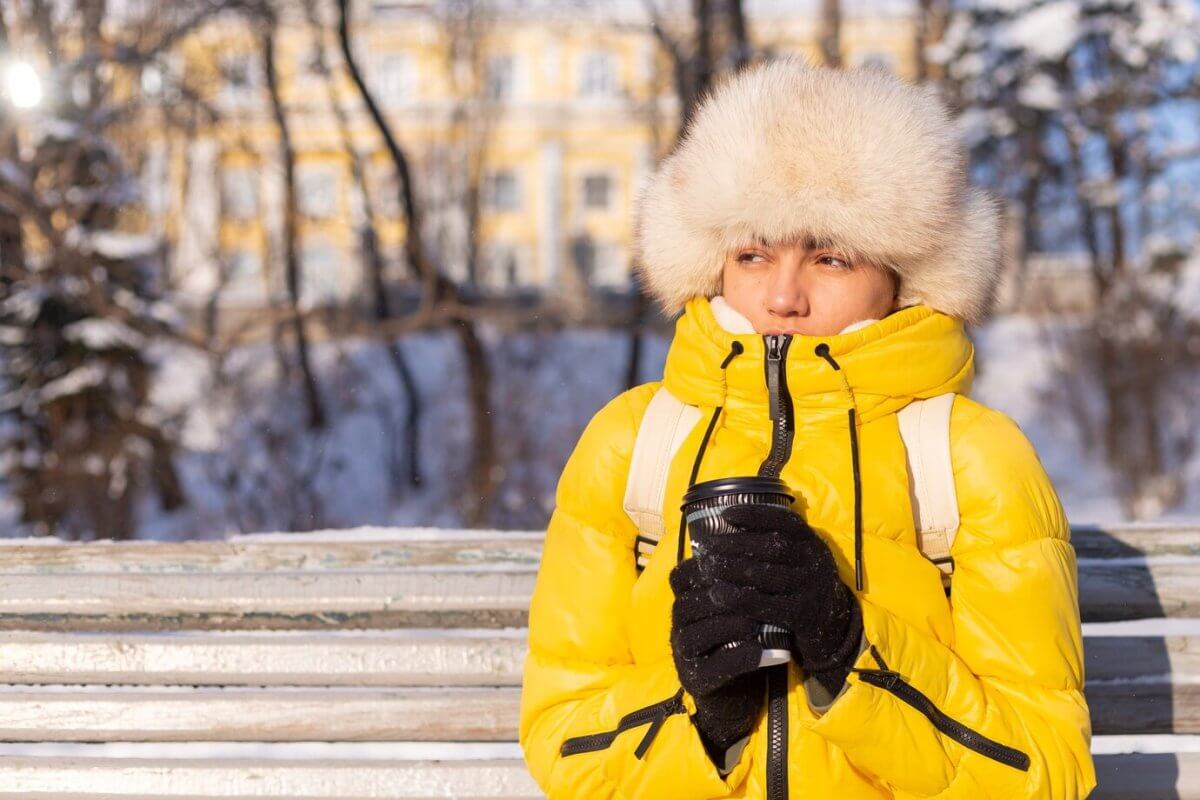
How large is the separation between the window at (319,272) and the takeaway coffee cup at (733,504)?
19.5 meters

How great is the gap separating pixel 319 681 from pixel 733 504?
4.02 feet

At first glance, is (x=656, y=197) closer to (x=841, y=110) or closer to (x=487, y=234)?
(x=841, y=110)

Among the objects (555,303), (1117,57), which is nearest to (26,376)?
(555,303)

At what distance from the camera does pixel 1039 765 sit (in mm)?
1916

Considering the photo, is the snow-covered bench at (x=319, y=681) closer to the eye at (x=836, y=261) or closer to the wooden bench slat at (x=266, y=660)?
the wooden bench slat at (x=266, y=660)

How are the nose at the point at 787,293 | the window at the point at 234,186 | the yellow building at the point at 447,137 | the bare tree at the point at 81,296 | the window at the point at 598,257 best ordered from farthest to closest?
the window at the point at 598,257, the window at the point at 234,186, the yellow building at the point at 447,137, the bare tree at the point at 81,296, the nose at the point at 787,293

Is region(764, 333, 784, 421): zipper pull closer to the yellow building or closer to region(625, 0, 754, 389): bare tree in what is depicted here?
the yellow building

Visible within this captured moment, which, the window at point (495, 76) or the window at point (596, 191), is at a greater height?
the window at point (495, 76)

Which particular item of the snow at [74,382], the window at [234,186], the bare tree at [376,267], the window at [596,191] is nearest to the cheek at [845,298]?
the snow at [74,382]

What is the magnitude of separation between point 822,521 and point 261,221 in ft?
64.6

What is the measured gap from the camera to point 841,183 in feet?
6.74

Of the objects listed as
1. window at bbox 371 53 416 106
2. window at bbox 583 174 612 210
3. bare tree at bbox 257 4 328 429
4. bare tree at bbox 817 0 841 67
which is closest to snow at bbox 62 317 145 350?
bare tree at bbox 257 4 328 429

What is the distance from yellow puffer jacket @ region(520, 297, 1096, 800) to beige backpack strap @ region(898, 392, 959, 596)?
0.8 inches

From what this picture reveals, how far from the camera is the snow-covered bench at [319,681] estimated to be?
2506 millimetres
